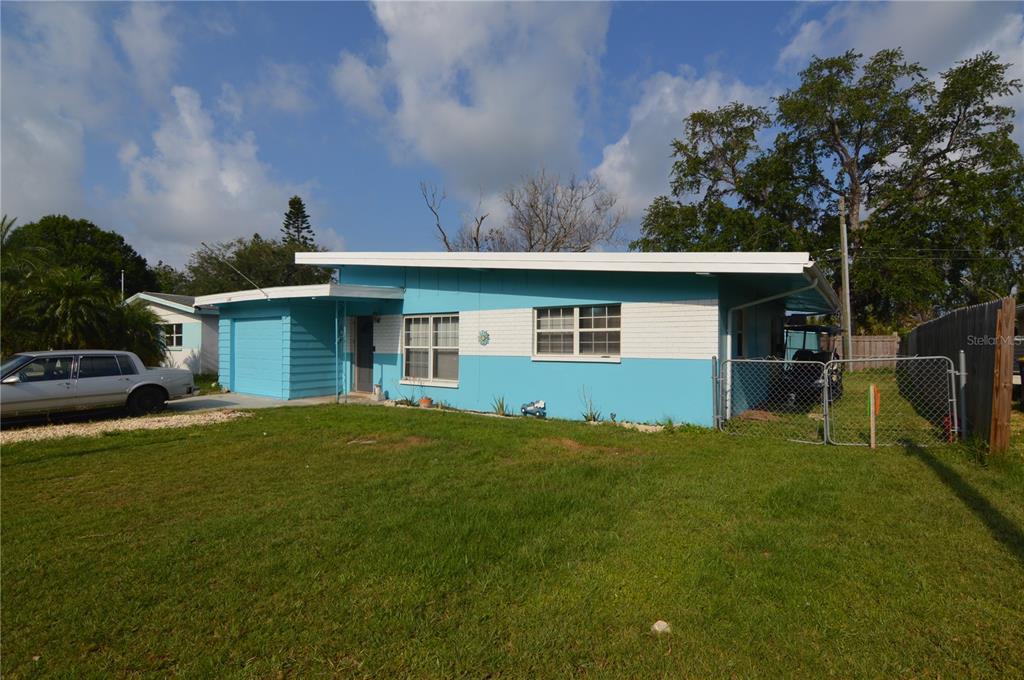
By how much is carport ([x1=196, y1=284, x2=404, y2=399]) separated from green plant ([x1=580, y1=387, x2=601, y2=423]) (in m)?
5.35

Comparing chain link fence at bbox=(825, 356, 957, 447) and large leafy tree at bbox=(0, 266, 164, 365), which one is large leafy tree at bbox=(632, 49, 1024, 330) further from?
large leafy tree at bbox=(0, 266, 164, 365)

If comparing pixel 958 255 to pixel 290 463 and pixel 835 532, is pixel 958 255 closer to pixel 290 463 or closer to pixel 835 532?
pixel 835 532

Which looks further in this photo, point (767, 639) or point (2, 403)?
point (2, 403)

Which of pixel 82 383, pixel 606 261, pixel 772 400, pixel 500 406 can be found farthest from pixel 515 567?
pixel 772 400

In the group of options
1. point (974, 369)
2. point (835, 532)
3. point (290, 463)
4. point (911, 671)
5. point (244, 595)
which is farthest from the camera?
point (974, 369)

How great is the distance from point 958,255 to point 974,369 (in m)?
26.3

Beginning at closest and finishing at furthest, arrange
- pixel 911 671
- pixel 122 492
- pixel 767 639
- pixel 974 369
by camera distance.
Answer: pixel 911 671
pixel 767 639
pixel 122 492
pixel 974 369

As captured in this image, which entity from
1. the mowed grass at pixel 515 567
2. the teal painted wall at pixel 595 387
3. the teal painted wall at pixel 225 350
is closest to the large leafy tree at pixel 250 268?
the teal painted wall at pixel 225 350

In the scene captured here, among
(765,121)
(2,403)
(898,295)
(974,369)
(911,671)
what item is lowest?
(911,671)

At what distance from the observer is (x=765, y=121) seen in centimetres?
3622

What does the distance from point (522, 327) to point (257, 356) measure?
778cm

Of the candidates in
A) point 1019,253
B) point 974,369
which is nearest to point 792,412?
point 974,369

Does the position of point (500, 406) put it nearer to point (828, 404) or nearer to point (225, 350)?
point (828, 404)

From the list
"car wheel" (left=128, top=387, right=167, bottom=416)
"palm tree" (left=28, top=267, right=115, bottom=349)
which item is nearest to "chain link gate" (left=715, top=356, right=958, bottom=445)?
"car wheel" (left=128, top=387, right=167, bottom=416)
